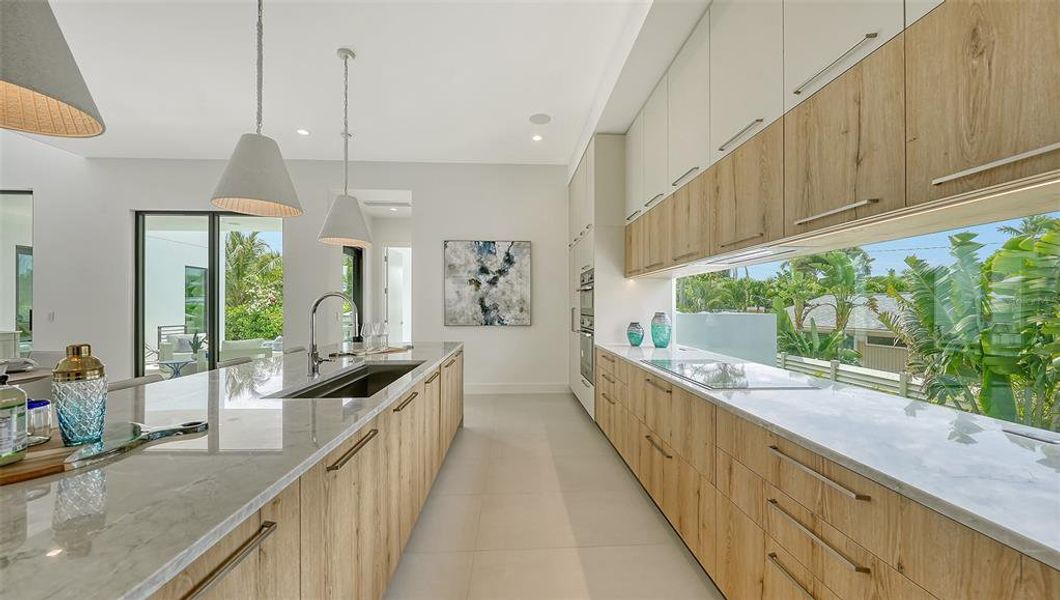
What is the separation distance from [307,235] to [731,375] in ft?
17.2

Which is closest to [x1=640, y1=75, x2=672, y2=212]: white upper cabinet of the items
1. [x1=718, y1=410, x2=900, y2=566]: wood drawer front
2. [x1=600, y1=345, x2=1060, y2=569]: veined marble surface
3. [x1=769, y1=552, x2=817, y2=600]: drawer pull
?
[x1=600, y1=345, x2=1060, y2=569]: veined marble surface

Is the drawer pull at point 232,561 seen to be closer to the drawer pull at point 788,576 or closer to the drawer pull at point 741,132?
the drawer pull at point 788,576

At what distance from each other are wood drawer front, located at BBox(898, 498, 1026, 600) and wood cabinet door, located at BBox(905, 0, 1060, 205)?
0.74 m

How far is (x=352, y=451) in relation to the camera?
1.23 metres

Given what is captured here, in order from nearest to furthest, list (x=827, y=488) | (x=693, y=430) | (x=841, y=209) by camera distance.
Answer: (x=827, y=488) < (x=841, y=209) < (x=693, y=430)

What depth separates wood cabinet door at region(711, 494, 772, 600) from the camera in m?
1.32

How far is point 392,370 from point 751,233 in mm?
2088

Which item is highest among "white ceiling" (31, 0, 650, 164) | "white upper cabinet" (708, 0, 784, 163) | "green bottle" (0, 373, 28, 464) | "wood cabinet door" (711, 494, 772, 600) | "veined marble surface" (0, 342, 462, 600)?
"white ceiling" (31, 0, 650, 164)

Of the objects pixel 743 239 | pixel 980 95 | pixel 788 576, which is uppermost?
pixel 980 95

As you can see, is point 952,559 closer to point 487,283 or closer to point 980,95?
point 980,95

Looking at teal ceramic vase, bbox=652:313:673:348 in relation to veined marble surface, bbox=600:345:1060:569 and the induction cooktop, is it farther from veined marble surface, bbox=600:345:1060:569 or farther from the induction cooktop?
veined marble surface, bbox=600:345:1060:569

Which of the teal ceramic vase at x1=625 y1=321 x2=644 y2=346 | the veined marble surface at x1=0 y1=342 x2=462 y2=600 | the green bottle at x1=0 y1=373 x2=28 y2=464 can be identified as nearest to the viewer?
the veined marble surface at x1=0 y1=342 x2=462 y2=600

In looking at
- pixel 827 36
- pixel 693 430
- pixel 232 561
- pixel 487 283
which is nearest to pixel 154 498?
pixel 232 561

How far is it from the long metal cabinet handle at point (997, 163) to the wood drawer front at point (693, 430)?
1.00m
